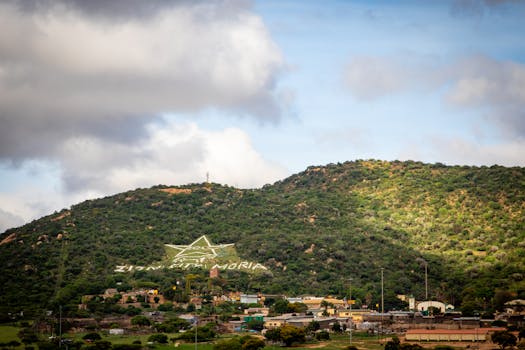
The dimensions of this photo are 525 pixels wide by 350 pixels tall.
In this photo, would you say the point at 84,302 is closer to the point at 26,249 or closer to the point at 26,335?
the point at 26,335

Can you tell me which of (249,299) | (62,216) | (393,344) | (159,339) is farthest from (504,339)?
(62,216)

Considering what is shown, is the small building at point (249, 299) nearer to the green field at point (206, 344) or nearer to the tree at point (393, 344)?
the green field at point (206, 344)

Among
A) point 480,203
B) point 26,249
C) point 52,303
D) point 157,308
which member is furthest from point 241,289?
point 480,203

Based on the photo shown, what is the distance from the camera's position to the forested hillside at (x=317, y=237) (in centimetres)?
12975

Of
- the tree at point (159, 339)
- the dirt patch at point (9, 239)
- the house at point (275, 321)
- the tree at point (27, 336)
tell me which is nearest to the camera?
the tree at point (27, 336)

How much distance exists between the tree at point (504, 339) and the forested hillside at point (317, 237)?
23.3 m

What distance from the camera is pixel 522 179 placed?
532 ft

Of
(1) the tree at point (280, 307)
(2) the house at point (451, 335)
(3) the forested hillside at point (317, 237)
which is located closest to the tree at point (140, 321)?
(3) the forested hillside at point (317, 237)

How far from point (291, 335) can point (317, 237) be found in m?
60.5

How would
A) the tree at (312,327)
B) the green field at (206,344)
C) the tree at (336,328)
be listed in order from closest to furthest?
the green field at (206,344) < the tree at (312,327) < the tree at (336,328)

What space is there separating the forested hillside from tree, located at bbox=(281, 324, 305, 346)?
25.3 metres

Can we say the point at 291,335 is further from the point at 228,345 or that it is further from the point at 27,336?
the point at 27,336

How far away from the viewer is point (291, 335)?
93875 mm

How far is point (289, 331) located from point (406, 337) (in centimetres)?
1194
